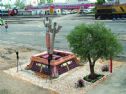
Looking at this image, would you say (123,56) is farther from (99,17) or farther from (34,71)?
(99,17)

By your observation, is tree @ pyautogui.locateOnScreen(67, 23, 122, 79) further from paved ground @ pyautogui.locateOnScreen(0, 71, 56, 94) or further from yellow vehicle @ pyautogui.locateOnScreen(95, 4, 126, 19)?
yellow vehicle @ pyautogui.locateOnScreen(95, 4, 126, 19)

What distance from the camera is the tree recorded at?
22047mm

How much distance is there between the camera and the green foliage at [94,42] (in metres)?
22.0

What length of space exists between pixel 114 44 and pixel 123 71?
3.29 m

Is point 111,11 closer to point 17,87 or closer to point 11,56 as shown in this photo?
point 11,56

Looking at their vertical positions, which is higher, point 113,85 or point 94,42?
point 94,42

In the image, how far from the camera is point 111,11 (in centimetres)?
7462

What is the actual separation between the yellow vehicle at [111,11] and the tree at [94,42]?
52.4 m

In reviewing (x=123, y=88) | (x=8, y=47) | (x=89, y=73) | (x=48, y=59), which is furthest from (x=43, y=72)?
(x=8, y=47)

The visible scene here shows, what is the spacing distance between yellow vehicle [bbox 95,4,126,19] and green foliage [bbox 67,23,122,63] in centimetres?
5241

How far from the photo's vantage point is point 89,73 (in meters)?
24.5

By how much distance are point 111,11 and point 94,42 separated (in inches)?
2118

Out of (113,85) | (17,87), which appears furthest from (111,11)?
(17,87)

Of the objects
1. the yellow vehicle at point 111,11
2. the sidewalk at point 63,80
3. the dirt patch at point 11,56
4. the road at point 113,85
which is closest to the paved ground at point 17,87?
the sidewalk at point 63,80
